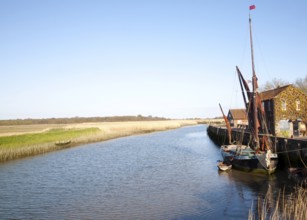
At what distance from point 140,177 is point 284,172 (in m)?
12.9

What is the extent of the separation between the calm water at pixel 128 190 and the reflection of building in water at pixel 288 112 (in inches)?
395

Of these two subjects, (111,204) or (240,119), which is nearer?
(111,204)

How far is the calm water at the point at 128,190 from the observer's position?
18844 mm

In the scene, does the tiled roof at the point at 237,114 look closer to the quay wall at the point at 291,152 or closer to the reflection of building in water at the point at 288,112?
the reflection of building in water at the point at 288,112

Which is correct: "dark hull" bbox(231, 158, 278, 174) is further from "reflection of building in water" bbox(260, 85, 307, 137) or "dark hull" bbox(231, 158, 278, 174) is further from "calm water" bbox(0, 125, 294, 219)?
"reflection of building in water" bbox(260, 85, 307, 137)

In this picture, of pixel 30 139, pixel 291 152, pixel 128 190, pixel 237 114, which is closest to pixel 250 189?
pixel 291 152

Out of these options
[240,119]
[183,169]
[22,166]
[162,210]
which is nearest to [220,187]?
[162,210]

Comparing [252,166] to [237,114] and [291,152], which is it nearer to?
[291,152]

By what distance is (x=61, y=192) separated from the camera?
2480 cm

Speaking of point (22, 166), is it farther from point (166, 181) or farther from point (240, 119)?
point (240, 119)

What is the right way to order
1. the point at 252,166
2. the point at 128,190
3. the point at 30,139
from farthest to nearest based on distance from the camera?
the point at 30,139 → the point at 252,166 → the point at 128,190

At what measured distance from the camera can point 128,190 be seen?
24.5 m

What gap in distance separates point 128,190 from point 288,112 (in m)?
26.4

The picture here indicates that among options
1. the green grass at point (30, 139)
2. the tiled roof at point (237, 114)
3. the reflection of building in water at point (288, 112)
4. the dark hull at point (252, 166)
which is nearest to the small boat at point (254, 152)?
the dark hull at point (252, 166)
